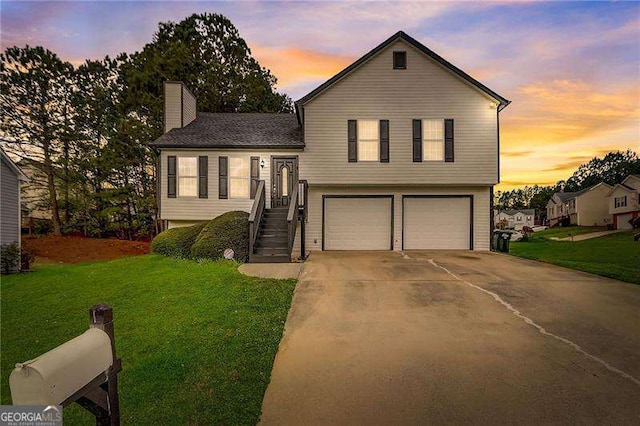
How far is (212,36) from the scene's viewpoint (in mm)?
28266

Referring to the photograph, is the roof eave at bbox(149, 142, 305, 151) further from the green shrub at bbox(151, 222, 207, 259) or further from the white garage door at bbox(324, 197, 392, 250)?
the green shrub at bbox(151, 222, 207, 259)

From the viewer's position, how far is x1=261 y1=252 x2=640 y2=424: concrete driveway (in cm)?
368

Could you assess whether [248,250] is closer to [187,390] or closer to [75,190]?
[187,390]

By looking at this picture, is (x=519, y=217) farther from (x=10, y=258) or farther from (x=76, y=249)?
(x=10, y=258)

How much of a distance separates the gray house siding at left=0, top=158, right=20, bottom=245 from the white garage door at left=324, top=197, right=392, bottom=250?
12361 millimetres

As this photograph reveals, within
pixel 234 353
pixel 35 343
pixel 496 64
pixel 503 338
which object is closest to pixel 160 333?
pixel 234 353

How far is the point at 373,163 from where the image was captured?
14125 mm

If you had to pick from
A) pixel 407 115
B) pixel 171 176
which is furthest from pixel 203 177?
pixel 407 115

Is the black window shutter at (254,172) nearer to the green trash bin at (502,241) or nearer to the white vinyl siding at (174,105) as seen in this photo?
the white vinyl siding at (174,105)

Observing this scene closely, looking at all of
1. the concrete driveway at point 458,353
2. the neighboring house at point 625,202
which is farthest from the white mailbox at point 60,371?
the neighboring house at point 625,202

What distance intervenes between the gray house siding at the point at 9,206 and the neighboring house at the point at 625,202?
166ft

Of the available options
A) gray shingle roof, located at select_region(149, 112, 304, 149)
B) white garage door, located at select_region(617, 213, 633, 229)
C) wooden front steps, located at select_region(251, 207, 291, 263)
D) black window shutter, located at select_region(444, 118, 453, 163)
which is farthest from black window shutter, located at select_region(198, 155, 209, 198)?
white garage door, located at select_region(617, 213, 633, 229)

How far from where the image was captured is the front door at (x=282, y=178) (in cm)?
1441

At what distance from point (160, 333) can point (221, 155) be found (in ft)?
32.6
